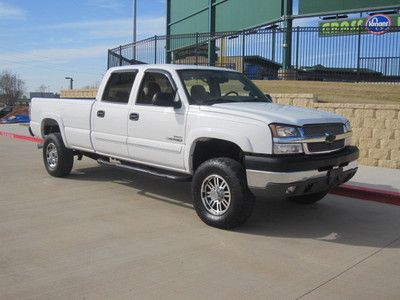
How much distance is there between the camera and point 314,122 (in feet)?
20.2

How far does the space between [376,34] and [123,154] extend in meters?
10.6

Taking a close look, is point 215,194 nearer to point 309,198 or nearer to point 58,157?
point 309,198

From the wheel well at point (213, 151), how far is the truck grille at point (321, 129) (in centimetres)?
85

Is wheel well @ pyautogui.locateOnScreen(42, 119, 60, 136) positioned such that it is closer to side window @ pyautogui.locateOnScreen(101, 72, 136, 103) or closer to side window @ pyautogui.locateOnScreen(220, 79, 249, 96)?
side window @ pyautogui.locateOnScreen(101, 72, 136, 103)

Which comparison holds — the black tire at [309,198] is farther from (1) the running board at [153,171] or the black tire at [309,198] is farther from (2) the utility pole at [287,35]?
(2) the utility pole at [287,35]

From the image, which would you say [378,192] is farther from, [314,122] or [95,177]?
[95,177]

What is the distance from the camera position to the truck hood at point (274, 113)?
598cm

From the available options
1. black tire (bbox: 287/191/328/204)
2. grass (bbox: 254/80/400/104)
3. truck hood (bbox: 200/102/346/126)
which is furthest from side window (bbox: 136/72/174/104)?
grass (bbox: 254/80/400/104)

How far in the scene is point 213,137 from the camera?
633 centimetres

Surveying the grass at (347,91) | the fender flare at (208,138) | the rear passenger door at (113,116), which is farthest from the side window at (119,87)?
the grass at (347,91)

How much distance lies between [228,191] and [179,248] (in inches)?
40.2

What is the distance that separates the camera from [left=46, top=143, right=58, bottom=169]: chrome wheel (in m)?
9.49

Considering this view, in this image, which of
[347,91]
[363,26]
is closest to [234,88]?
[347,91]

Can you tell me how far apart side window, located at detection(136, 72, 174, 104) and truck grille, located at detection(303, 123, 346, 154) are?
88.6 inches
